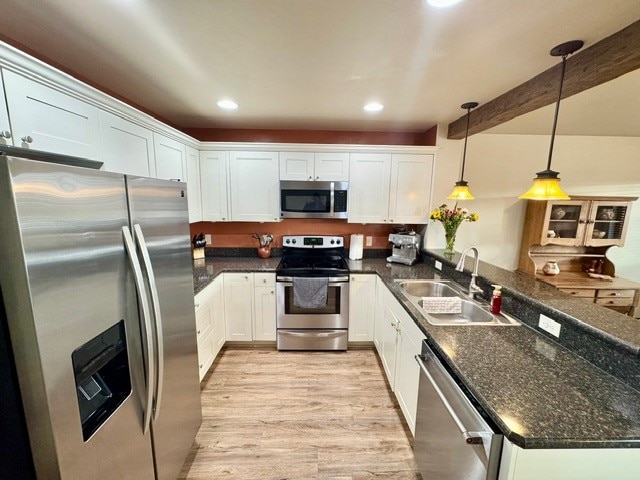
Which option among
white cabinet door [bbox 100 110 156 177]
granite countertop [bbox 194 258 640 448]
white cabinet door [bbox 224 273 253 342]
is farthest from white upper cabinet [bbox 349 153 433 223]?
white cabinet door [bbox 100 110 156 177]

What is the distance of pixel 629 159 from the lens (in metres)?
3.31

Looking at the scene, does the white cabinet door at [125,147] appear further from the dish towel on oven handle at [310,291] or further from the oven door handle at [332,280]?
the dish towel on oven handle at [310,291]

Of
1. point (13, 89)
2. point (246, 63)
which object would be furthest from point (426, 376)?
point (13, 89)

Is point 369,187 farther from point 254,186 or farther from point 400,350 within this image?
point 400,350

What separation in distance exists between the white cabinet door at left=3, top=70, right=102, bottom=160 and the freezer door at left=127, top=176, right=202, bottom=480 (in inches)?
17.7

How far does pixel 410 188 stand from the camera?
2936 mm

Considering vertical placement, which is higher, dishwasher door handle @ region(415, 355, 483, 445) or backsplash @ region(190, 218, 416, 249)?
backsplash @ region(190, 218, 416, 249)

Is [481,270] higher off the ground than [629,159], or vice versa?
[629,159]

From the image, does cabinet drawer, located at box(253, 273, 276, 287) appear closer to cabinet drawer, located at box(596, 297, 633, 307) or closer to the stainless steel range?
the stainless steel range

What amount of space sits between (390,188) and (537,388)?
225 cm

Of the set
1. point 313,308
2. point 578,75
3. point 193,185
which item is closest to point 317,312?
point 313,308

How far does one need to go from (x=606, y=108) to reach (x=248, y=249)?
3765mm

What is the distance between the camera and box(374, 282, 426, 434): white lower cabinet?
1695 millimetres

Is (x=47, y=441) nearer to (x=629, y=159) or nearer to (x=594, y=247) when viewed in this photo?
(x=594, y=247)
